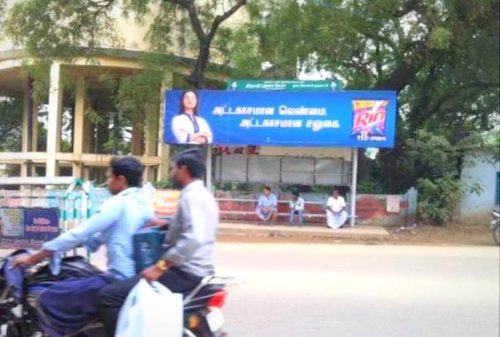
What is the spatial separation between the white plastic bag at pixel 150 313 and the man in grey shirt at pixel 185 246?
0.08 meters

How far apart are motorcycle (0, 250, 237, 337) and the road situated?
6.93ft

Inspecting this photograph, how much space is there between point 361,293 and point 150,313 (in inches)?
200

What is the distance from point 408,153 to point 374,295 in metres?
11.5

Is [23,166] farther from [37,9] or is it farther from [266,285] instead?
[266,285]

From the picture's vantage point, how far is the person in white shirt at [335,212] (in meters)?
17.1

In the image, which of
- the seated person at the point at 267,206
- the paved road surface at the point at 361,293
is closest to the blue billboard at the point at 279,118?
the seated person at the point at 267,206

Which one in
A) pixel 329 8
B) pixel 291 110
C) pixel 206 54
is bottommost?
pixel 291 110

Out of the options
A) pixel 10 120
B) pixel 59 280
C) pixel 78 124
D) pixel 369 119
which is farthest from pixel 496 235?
pixel 10 120

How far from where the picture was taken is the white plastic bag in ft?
11.7

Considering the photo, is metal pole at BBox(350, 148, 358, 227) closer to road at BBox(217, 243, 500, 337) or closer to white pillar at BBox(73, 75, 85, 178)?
road at BBox(217, 243, 500, 337)

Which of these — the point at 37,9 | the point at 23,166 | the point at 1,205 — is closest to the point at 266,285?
the point at 1,205

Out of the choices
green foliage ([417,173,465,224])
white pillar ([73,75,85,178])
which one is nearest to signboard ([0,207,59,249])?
green foliage ([417,173,465,224])

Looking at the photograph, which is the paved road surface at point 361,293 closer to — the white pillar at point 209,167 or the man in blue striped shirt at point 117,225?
the man in blue striped shirt at point 117,225

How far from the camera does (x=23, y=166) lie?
28031 millimetres
